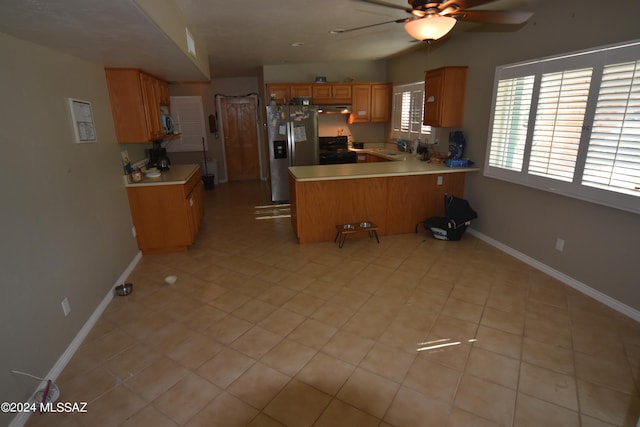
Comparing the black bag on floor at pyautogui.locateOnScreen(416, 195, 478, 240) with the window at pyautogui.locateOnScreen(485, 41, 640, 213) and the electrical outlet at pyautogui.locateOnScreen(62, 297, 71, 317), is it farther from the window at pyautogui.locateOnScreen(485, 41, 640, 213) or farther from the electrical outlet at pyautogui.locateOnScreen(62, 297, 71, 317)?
the electrical outlet at pyautogui.locateOnScreen(62, 297, 71, 317)

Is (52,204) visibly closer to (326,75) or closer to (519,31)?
(519,31)

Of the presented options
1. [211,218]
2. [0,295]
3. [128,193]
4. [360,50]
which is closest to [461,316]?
[0,295]

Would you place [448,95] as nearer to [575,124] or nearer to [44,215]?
[575,124]

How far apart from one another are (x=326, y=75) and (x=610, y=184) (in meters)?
5.25

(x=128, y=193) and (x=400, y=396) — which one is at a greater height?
(x=128, y=193)

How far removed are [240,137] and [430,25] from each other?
6.61 m

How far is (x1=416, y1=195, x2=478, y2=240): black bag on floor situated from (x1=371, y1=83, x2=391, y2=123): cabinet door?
9.71 feet

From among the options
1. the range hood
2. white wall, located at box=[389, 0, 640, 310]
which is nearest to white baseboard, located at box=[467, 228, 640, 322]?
white wall, located at box=[389, 0, 640, 310]

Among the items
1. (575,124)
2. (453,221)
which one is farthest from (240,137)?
(575,124)

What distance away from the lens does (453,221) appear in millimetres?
4199

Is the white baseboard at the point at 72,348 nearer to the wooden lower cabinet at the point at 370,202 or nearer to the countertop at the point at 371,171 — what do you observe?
the wooden lower cabinet at the point at 370,202

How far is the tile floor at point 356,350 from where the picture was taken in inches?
72.7

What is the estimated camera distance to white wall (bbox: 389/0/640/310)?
8.71 ft

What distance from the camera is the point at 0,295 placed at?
172 centimetres
